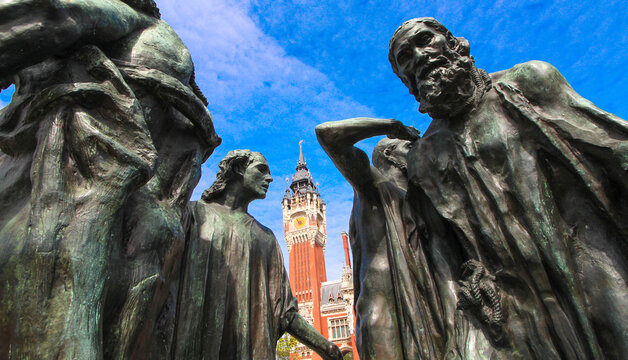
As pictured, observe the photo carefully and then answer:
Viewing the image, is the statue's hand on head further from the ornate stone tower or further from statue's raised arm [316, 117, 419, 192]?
the ornate stone tower

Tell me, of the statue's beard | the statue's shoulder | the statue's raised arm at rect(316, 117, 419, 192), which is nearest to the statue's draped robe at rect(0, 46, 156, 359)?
the statue's raised arm at rect(316, 117, 419, 192)

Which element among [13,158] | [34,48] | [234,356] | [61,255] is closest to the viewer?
[61,255]

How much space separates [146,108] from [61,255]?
0.86m

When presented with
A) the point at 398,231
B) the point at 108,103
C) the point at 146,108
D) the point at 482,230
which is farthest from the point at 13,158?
the point at 482,230

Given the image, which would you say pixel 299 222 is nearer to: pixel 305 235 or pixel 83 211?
pixel 305 235

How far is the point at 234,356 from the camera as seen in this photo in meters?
2.62

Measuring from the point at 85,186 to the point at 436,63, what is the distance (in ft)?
6.43

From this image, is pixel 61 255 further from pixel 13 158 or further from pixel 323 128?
pixel 323 128

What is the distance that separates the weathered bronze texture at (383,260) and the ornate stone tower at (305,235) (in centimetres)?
5429

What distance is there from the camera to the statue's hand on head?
9.52 feet

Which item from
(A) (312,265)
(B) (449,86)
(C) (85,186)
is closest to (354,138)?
(B) (449,86)

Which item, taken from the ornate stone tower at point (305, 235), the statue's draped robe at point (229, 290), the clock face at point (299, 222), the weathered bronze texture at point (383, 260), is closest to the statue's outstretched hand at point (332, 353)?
the weathered bronze texture at point (383, 260)

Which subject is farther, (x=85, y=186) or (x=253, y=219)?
(x=253, y=219)

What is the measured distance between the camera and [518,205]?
2.36 metres
